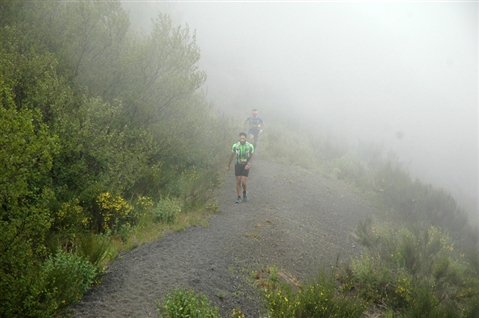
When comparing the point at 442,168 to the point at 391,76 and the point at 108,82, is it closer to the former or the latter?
the point at 391,76

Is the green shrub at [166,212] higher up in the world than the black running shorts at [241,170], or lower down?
lower down

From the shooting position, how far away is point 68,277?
4223 millimetres

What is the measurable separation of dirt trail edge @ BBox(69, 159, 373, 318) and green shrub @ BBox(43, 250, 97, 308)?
15 cm

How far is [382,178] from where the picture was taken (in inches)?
672

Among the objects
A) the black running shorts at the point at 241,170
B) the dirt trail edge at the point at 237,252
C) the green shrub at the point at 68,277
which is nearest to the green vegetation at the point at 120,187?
the green shrub at the point at 68,277

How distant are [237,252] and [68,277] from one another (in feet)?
11.0

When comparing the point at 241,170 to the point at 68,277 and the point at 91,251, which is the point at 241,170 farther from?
the point at 68,277

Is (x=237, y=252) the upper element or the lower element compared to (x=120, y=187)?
lower

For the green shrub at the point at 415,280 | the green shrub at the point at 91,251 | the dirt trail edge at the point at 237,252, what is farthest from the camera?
the green shrub at the point at 415,280

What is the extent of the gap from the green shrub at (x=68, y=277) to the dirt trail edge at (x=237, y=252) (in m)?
0.15

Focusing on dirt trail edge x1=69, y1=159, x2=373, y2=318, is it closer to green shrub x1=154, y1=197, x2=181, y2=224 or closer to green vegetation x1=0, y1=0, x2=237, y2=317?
green vegetation x1=0, y1=0, x2=237, y2=317

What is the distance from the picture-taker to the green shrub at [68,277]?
4086mm

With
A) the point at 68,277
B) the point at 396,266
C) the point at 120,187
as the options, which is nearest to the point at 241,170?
the point at 120,187

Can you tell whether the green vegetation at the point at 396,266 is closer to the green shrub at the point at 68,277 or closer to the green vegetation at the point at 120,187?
the green vegetation at the point at 120,187
